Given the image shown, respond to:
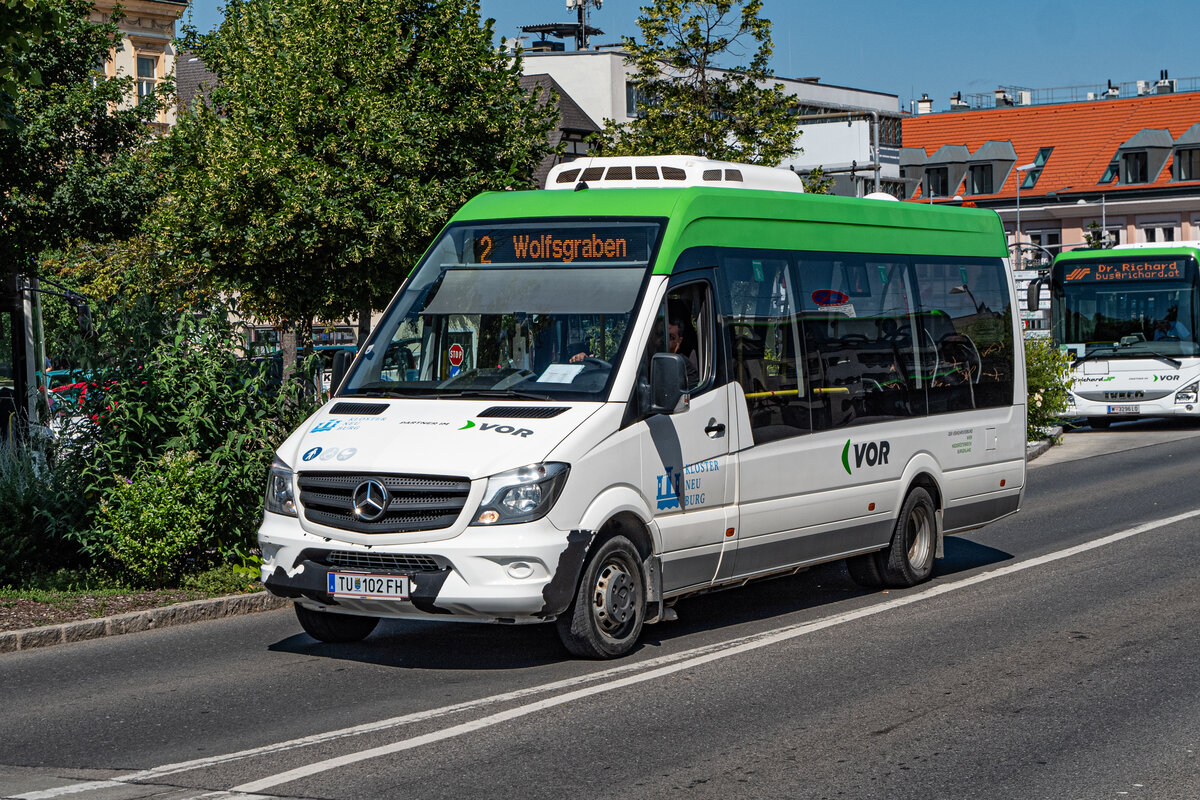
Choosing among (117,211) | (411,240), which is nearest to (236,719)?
(117,211)

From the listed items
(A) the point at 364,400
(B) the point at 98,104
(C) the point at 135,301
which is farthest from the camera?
(B) the point at 98,104

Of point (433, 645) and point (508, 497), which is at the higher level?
point (508, 497)

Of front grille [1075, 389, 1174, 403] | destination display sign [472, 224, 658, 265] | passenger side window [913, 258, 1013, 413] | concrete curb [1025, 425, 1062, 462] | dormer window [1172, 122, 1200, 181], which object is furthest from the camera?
dormer window [1172, 122, 1200, 181]

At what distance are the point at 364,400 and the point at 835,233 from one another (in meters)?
3.65

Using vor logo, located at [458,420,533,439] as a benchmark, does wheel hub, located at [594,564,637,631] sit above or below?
below

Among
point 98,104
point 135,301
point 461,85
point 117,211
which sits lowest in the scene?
point 135,301

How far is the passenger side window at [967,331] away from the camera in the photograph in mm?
12062

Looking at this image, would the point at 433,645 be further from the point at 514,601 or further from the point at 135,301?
the point at 135,301

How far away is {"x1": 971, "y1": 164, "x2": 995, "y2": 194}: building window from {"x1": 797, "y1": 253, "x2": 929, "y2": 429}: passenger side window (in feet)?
264

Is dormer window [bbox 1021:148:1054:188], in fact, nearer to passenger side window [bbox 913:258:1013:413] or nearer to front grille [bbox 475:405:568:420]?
passenger side window [bbox 913:258:1013:413]

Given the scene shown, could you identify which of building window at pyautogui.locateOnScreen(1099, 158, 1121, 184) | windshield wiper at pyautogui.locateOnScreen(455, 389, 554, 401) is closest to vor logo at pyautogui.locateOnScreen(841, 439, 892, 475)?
windshield wiper at pyautogui.locateOnScreen(455, 389, 554, 401)

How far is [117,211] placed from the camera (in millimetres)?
20797

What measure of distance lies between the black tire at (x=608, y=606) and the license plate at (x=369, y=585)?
2.96ft

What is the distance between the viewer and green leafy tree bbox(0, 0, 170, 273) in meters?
19.1
